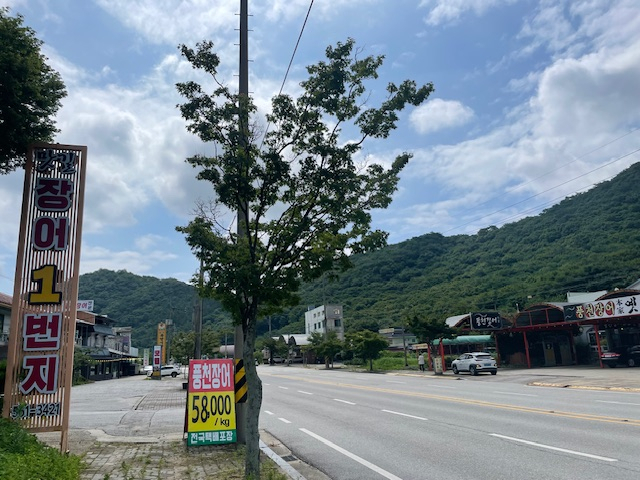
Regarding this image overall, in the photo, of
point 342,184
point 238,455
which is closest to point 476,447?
point 238,455

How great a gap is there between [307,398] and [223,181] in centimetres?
1559

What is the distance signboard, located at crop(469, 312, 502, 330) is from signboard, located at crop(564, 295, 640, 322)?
16.8 feet

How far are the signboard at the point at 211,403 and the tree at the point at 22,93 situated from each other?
5620 mm

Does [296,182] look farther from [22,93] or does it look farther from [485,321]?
[485,321]

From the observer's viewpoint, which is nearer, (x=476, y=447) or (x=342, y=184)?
(x=342, y=184)

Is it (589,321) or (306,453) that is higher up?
(589,321)

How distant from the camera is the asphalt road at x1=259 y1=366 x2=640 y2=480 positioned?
25.6 feet

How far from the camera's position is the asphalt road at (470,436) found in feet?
25.6

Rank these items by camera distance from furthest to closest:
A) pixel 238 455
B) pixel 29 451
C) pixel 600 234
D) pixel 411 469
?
1. pixel 600 234
2. pixel 238 455
3. pixel 411 469
4. pixel 29 451

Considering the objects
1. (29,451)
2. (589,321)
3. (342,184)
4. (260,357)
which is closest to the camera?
(29,451)

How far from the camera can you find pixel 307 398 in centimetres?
2116

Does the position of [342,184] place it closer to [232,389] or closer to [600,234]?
[232,389]

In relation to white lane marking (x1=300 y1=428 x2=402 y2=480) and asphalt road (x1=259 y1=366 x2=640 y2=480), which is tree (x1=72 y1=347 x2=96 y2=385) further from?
white lane marking (x1=300 y1=428 x2=402 y2=480)

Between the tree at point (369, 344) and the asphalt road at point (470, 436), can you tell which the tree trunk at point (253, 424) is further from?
the tree at point (369, 344)
